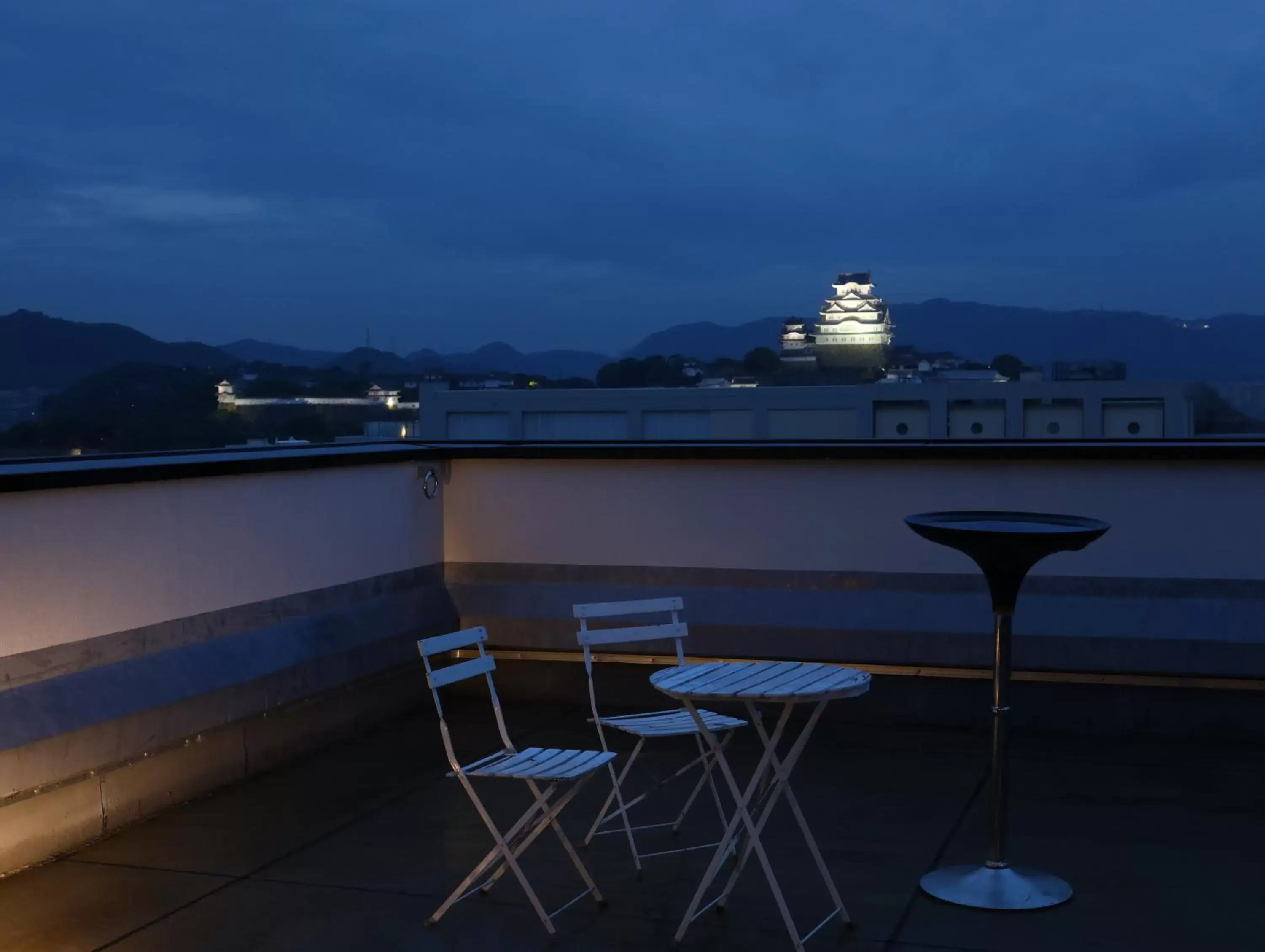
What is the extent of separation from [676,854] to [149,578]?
230 cm

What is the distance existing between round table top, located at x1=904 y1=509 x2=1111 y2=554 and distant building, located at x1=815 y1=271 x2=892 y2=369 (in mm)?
35221

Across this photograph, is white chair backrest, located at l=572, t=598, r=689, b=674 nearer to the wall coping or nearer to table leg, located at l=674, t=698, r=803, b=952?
table leg, located at l=674, t=698, r=803, b=952

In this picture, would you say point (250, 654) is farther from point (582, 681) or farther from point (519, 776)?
point (519, 776)

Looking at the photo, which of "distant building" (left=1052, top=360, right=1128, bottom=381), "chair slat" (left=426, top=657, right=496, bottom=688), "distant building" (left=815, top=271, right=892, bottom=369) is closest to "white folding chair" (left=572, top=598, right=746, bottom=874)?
"chair slat" (left=426, top=657, right=496, bottom=688)

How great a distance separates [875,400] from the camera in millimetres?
31516

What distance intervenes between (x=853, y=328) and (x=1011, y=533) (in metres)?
46.7

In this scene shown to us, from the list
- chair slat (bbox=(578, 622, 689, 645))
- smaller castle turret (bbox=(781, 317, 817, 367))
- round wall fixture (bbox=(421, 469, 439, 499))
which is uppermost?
smaller castle turret (bbox=(781, 317, 817, 367))

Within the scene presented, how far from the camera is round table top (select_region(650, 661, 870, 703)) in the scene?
3.76m

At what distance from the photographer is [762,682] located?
13.0ft

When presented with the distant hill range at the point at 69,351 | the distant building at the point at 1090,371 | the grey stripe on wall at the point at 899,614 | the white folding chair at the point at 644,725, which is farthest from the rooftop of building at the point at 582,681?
the distant building at the point at 1090,371

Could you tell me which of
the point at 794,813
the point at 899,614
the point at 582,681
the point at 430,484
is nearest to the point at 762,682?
the point at 794,813

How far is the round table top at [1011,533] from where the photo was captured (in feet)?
13.0

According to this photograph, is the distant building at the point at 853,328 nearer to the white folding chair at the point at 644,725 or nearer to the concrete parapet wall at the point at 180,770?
the concrete parapet wall at the point at 180,770

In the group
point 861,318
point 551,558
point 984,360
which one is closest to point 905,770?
point 551,558
